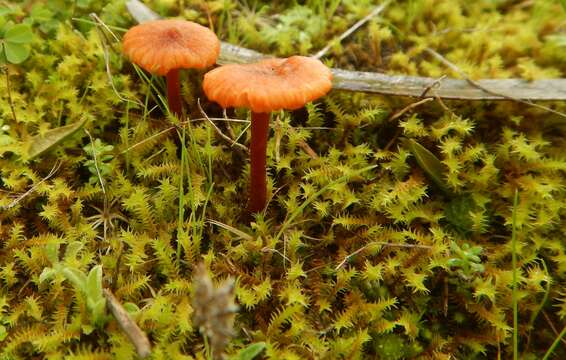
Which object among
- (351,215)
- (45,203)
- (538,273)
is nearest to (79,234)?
(45,203)

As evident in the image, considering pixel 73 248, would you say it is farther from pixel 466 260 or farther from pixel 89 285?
pixel 466 260

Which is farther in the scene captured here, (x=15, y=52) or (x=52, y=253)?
(x=15, y=52)

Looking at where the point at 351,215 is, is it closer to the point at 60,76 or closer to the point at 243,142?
the point at 243,142

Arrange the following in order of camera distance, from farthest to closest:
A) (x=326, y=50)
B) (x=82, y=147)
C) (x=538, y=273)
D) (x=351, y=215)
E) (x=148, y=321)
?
(x=326, y=50)
(x=82, y=147)
(x=351, y=215)
(x=538, y=273)
(x=148, y=321)

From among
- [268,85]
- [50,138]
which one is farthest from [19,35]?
[268,85]

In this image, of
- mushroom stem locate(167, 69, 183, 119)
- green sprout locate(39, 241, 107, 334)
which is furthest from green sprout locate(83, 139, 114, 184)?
green sprout locate(39, 241, 107, 334)

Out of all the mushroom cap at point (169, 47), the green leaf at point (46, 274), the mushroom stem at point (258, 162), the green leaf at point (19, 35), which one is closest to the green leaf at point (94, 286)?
the green leaf at point (46, 274)

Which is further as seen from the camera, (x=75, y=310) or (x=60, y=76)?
(x=60, y=76)

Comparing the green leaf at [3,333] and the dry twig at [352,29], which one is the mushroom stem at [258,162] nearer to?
the dry twig at [352,29]
